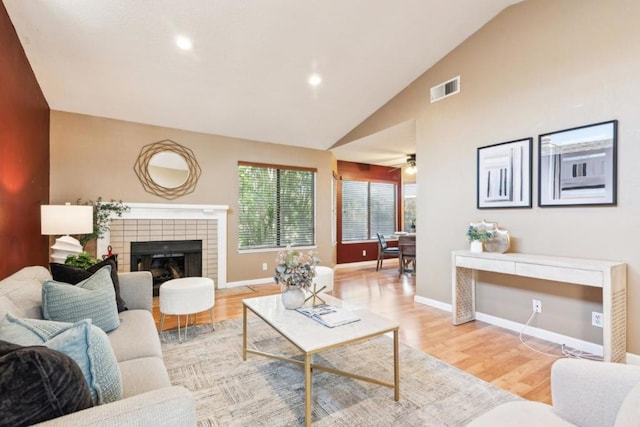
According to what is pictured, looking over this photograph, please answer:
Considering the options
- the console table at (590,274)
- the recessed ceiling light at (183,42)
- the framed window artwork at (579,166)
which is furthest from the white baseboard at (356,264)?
the recessed ceiling light at (183,42)

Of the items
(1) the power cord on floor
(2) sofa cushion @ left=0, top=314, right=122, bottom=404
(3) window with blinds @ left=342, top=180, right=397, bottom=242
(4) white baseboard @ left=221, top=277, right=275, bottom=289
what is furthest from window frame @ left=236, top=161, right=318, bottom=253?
(2) sofa cushion @ left=0, top=314, right=122, bottom=404

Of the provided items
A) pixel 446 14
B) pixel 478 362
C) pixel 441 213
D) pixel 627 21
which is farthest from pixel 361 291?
pixel 627 21

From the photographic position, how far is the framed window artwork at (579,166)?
8.07ft

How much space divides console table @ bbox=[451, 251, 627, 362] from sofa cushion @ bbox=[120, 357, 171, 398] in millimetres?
2811

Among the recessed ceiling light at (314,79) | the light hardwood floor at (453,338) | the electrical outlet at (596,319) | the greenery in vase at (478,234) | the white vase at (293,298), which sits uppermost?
Answer: the recessed ceiling light at (314,79)

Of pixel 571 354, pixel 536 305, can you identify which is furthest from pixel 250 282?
pixel 571 354

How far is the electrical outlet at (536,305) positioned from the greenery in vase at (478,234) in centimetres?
72

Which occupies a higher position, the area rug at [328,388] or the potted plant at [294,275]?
the potted plant at [294,275]

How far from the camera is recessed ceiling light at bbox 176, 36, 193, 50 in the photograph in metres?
2.99

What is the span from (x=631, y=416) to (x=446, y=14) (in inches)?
138

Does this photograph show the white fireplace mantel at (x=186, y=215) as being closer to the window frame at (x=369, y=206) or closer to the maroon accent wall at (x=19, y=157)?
the maroon accent wall at (x=19, y=157)

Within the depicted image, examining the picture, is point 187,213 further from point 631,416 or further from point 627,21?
point 627,21

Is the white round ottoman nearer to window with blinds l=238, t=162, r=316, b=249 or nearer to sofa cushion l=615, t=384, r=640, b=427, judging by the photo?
window with blinds l=238, t=162, r=316, b=249

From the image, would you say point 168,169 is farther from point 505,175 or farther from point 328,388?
point 505,175
